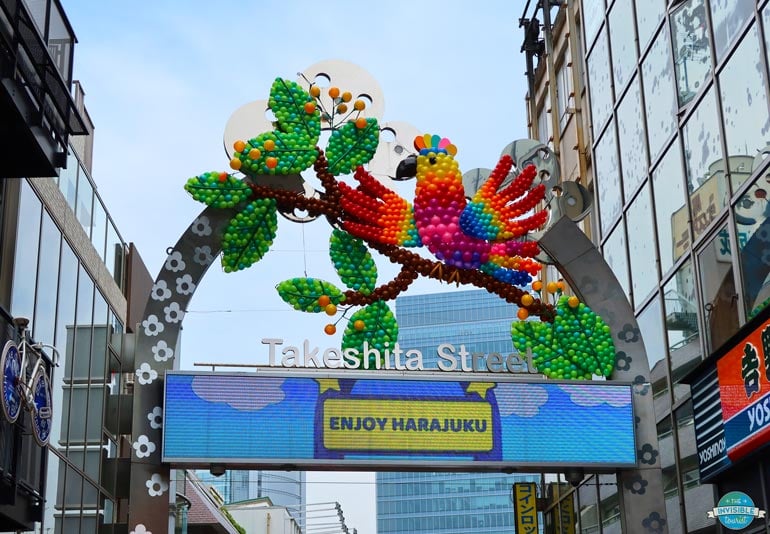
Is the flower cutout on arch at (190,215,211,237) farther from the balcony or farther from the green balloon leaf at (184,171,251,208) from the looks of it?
the balcony

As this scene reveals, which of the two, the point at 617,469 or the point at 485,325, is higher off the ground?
the point at 485,325

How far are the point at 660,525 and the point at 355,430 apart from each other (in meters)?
4.87

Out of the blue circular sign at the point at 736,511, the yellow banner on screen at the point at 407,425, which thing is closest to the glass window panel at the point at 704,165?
the yellow banner on screen at the point at 407,425

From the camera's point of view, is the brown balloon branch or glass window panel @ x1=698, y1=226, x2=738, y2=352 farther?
the brown balloon branch

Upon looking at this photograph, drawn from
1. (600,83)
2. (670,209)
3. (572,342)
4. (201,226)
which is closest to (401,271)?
(572,342)

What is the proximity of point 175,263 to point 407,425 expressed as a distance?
14.4ft

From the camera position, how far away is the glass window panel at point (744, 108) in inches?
679

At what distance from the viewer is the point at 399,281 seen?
19.8 metres

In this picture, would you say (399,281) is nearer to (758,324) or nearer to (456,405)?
(456,405)

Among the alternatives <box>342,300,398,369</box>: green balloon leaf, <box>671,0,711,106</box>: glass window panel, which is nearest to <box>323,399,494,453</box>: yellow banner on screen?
<box>342,300,398,369</box>: green balloon leaf

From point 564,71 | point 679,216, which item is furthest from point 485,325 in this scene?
point 679,216

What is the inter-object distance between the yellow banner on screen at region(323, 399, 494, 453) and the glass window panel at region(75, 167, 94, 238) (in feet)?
24.4

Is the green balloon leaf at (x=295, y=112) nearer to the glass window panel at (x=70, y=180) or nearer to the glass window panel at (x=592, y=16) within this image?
the glass window panel at (x=70, y=180)

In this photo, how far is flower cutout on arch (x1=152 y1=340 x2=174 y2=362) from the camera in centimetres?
1870
